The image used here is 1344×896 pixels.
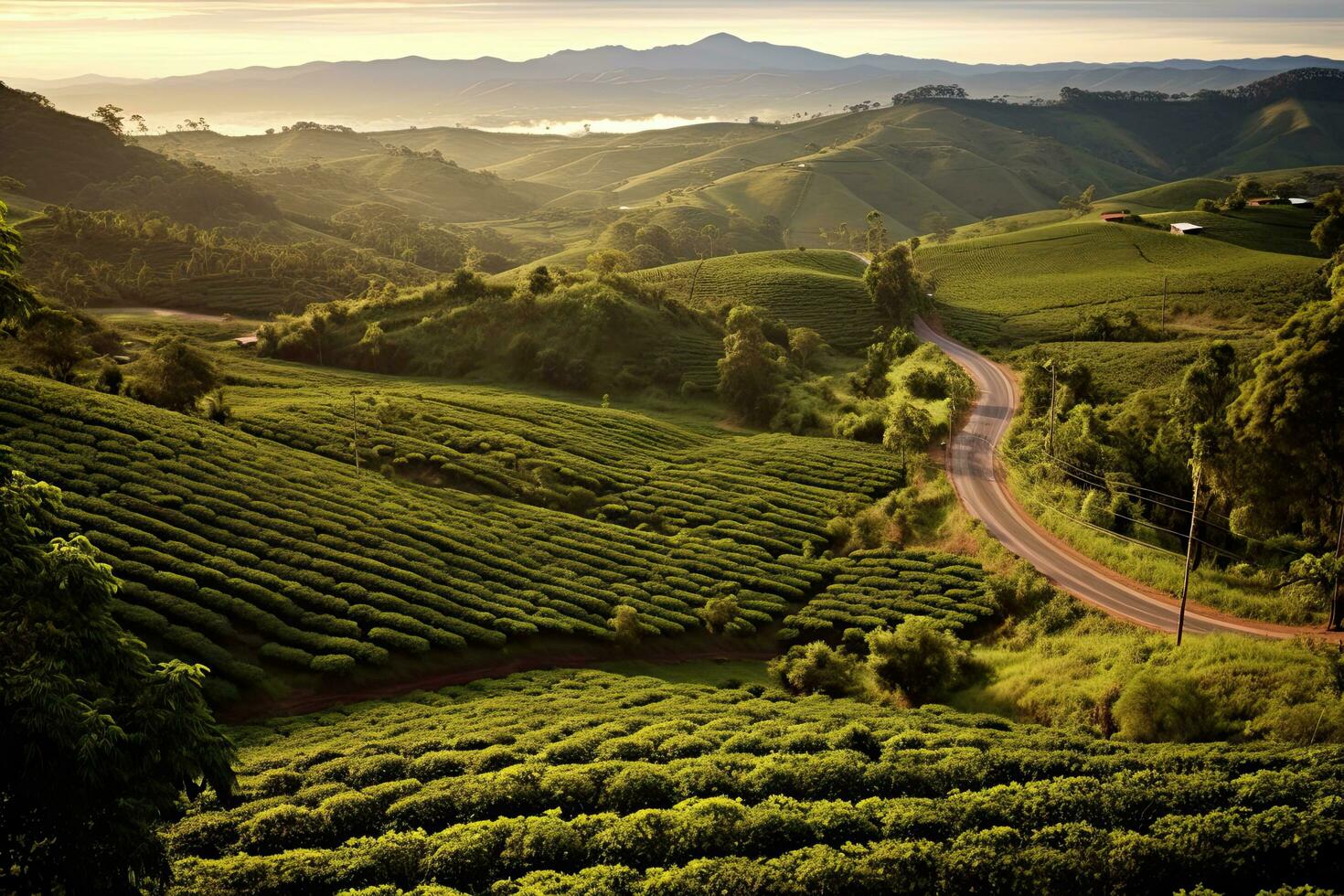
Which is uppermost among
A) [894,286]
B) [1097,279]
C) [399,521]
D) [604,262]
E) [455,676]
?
[1097,279]

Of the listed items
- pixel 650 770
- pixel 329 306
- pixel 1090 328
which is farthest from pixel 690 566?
pixel 329 306

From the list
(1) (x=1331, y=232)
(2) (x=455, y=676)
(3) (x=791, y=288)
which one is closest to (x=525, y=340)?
(3) (x=791, y=288)

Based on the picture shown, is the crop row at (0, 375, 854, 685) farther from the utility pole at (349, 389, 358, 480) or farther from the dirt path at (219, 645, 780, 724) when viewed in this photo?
the utility pole at (349, 389, 358, 480)

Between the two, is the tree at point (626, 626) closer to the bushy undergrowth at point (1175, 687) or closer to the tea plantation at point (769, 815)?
the tea plantation at point (769, 815)

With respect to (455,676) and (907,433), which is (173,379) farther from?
(907,433)

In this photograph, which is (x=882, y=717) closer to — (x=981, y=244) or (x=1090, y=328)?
(x=1090, y=328)

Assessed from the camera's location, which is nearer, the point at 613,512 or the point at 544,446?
the point at 613,512

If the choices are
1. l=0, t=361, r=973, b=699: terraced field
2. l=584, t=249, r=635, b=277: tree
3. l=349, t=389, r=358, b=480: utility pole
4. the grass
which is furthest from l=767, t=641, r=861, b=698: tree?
l=584, t=249, r=635, b=277: tree

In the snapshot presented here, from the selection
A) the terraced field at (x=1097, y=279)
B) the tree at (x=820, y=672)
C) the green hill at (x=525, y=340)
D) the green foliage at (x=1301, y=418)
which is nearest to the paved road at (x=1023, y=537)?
the green foliage at (x=1301, y=418)
